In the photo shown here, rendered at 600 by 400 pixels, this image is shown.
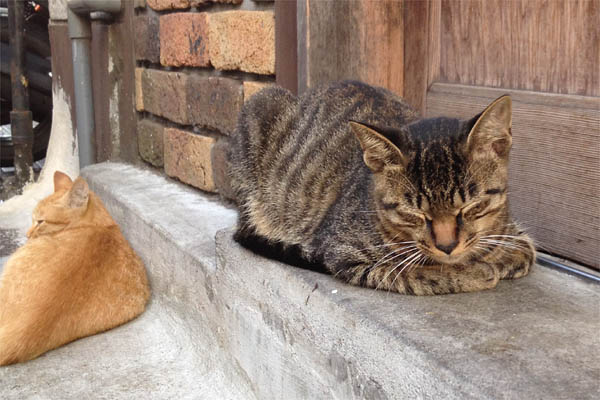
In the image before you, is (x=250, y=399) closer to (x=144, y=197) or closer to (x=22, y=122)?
(x=144, y=197)

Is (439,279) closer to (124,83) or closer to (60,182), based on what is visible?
(60,182)

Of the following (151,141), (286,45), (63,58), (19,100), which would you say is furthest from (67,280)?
(19,100)

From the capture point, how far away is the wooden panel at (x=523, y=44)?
2.31 m

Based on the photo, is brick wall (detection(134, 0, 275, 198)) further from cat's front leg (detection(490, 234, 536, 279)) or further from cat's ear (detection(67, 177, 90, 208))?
cat's front leg (detection(490, 234, 536, 279))

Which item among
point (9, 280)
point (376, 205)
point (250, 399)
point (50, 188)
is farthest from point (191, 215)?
point (50, 188)

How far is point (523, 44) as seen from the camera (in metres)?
2.55

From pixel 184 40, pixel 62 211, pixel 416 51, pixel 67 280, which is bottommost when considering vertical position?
pixel 67 280

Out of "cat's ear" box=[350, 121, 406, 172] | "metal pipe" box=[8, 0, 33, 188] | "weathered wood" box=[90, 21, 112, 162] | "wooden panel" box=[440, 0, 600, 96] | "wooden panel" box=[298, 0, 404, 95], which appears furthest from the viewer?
"metal pipe" box=[8, 0, 33, 188]

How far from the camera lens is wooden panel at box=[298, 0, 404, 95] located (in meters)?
2.86

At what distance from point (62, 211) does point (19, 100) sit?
3378mm

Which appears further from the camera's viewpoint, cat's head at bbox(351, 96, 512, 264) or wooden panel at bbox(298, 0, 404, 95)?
wooden panel at bbox(298, 0, 404, 95)

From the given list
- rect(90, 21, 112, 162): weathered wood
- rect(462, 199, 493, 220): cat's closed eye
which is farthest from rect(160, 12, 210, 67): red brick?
rect(462, 199, 493, 220): cat's closed eye

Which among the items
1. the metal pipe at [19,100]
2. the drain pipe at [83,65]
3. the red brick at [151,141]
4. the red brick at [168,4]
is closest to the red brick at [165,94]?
the red brick at [151,141]

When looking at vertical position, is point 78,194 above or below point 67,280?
above
